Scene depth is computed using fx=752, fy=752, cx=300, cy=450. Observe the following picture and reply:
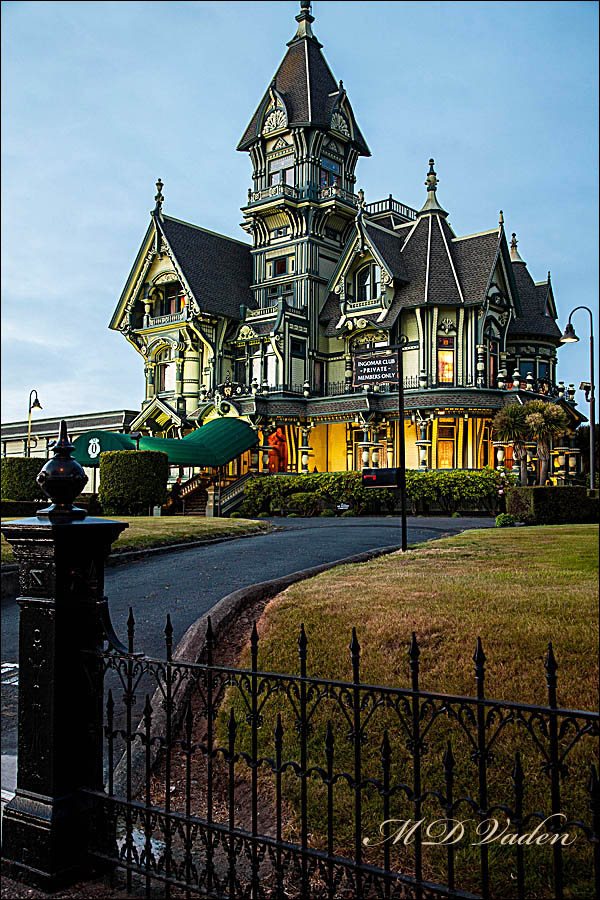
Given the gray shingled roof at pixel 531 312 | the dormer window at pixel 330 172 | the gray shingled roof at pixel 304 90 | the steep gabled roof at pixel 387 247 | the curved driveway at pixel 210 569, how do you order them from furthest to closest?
1. the dormer window at pixel 330 172
2. the gray shingled roof at pixel 304 90
3. the gray shingled roof at pixel 531 312
4. the steep gabled roof at pixel 387 247
5. the curved driveway at pixel 210 569

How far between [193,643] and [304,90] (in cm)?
4230

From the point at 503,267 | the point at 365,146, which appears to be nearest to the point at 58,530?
the point at 503,267

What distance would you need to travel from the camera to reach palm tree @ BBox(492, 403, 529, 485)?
31.8m

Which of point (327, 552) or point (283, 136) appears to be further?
point (283, 136)

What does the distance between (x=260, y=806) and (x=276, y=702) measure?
121 cm

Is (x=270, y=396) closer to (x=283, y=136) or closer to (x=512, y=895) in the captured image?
(x=283, y=136)

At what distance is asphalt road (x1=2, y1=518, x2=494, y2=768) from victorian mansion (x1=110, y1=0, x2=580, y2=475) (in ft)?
50.9

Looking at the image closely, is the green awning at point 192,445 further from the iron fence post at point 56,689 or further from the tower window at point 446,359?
the iron fence post at point 56,689

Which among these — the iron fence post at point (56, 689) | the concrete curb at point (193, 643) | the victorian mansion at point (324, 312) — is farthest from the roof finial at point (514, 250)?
the iron fence post at point (56, 689)

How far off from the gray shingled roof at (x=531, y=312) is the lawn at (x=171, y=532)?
2477 centimetres

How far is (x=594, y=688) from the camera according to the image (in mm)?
6066

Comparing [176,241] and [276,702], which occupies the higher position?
[176,241]

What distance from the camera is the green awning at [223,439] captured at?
3516cm

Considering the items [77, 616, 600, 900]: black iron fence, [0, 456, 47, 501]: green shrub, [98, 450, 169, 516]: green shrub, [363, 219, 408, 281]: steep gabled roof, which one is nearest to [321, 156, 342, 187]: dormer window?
[363, 219, 408, 281]: steep gabled roof
